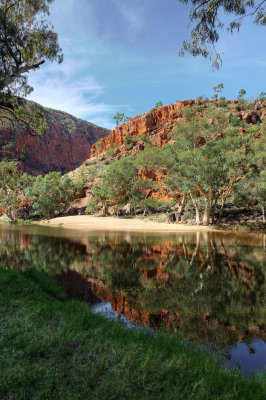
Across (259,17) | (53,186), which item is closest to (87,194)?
(53,186)

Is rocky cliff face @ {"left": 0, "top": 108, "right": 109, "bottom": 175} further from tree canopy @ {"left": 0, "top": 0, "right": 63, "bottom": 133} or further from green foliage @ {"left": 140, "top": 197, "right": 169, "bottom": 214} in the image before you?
tree canopy @ {"left": 0, "top": 0, "right": 63, "bottom": 133}

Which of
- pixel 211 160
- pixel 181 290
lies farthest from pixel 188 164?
pixel 181 290

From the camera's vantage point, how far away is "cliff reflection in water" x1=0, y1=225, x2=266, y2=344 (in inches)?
185

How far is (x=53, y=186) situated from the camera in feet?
160

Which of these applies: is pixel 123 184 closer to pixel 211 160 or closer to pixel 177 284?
pixel 211 160

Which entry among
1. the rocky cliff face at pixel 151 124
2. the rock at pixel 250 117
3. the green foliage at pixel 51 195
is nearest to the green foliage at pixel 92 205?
the green foliage at pixel 51 195

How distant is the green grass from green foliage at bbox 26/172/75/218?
151ft

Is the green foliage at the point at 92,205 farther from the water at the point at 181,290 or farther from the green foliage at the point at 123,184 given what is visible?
the water at the point at 181,290

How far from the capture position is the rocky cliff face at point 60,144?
122769 millimetres

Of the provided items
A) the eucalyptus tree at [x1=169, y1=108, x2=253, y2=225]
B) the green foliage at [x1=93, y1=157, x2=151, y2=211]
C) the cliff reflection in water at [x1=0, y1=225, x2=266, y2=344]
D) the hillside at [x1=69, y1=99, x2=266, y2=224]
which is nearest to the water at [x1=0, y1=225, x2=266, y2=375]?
the cliff reflection in water at [x1=0, y1=225, x2=266, y2=344]

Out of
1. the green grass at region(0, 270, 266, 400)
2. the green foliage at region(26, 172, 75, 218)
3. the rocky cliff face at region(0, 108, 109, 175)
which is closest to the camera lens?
the green grass at region(0, 270, 266, 400)

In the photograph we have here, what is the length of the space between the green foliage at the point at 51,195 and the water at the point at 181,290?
37.1 meters

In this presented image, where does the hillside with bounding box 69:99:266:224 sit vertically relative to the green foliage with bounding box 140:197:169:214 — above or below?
above

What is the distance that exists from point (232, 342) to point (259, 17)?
341 inches
